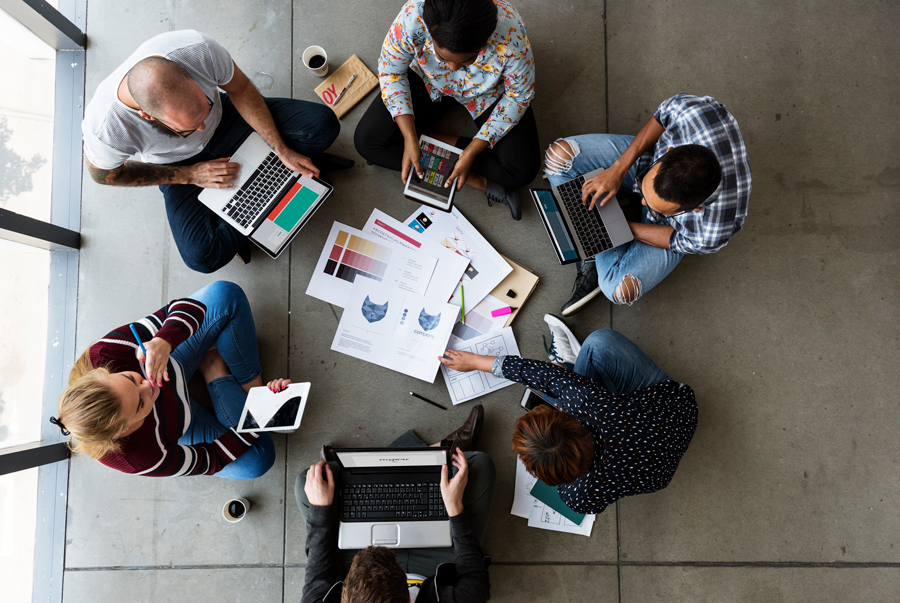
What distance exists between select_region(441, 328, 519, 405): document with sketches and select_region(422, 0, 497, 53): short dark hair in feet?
3.88

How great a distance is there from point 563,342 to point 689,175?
880 mm

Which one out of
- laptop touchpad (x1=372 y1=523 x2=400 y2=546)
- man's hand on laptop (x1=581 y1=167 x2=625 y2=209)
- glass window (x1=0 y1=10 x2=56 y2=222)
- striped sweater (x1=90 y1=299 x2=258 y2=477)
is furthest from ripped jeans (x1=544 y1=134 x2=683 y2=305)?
glass window (x1=0 y1=10 x2=56 y2=222)

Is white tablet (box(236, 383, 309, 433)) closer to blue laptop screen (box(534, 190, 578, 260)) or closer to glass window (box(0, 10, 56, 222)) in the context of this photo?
blue laptop screen (box(534, 190, 578, 260))

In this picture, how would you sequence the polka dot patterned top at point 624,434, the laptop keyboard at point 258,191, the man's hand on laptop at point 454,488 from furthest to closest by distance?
1. the laptop keyboard at point 258,191
2. the man's hand on laptop at point 454,488
3. the polka dot patterned top at point 624,434

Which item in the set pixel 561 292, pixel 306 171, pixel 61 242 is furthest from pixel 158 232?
pixel 561 292

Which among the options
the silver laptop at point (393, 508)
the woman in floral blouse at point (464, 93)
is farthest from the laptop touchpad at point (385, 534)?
the woman in floral blouse at point (464, 93)

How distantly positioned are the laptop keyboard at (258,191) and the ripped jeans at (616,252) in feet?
3.66

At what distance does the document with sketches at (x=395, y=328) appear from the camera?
2.18 m

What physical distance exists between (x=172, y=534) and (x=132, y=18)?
7.89 ft

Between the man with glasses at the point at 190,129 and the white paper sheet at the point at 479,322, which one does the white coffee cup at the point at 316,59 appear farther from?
the white paper sheet at the point at 479,322

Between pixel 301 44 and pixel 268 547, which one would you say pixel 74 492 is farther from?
pixel 301 44

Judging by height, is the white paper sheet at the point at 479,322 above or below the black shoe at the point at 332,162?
below

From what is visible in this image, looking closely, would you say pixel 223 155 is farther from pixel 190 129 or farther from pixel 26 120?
pixel 26 120

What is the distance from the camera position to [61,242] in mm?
2176
